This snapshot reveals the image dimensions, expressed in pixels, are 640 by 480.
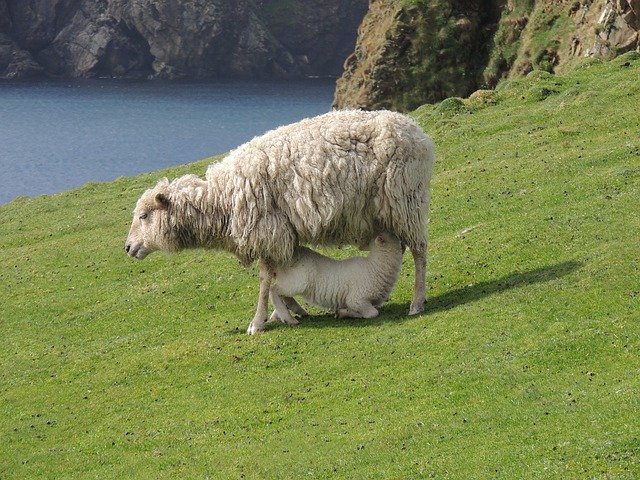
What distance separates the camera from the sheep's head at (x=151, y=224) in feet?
53.0

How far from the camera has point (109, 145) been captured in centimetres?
7419

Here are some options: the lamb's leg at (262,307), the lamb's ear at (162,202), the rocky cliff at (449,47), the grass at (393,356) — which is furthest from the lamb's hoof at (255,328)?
the rocky cliff at (449,47)

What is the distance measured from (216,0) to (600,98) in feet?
374

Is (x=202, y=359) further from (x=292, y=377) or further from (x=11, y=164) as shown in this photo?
(x=11, y=164)

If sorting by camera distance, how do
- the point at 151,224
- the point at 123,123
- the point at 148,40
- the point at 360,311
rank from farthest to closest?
the point at 148,40 < the point at 123,123 < the point at 151,224 < the point at 360,311

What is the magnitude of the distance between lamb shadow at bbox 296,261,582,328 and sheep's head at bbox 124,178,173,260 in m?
2.57

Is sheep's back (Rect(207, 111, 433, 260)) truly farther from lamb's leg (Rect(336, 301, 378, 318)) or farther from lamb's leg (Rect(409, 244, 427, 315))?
lamb's leg (Rect(336, 301, 378, 318))

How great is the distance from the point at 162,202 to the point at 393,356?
4.59 metres

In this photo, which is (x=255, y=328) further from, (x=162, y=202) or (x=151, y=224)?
(x=162, y=202)

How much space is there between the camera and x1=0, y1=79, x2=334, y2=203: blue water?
6481 cm

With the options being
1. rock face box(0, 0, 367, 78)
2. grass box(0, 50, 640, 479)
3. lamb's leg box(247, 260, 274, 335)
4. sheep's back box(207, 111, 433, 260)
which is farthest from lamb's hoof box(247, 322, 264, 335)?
rock face box(0, 0, 367, 78)

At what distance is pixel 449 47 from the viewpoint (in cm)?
4144

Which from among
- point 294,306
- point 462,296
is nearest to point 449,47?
point 294,306

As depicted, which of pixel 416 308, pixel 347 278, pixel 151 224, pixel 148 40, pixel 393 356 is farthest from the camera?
pixel 148 40
